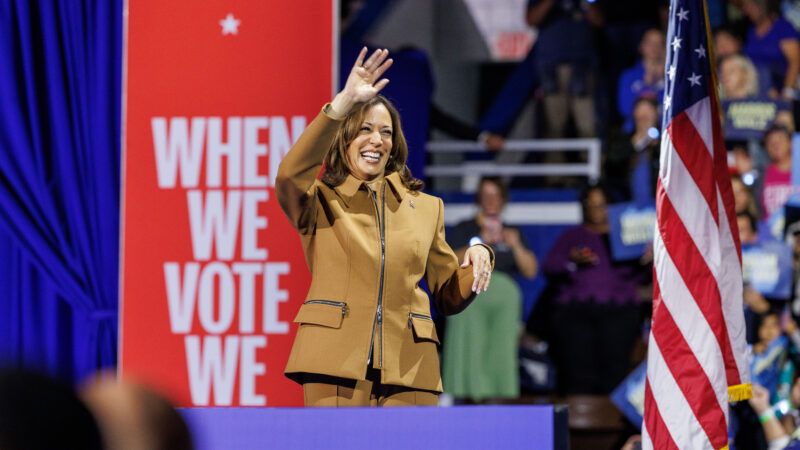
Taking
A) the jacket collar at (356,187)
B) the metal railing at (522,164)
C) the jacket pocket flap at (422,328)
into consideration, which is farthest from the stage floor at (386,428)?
the metal railing at (522,164)

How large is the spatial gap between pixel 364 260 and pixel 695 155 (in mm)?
1325

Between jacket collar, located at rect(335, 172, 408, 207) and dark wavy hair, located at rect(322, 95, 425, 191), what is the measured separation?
0.01 metres

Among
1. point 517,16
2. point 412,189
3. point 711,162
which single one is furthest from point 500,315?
point 412,189

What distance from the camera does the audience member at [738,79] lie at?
7.80m

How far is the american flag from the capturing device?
4.00 meters

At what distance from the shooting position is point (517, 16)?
969 cm

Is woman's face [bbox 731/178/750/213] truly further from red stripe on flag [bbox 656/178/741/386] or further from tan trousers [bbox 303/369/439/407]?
tan trousers [bbox 303/369/439/407]

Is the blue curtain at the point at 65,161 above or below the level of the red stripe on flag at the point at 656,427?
above

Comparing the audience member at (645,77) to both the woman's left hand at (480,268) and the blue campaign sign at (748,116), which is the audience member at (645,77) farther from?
the woman's left hand at (480,268)

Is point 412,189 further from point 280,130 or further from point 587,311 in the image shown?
point 587,311

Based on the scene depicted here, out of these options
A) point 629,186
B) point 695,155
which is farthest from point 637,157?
point 695,155

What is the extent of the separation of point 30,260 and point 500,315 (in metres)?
3.11

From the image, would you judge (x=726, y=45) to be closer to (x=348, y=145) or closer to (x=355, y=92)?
(x=348, y=145)

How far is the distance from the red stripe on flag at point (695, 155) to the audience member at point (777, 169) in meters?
3.67
